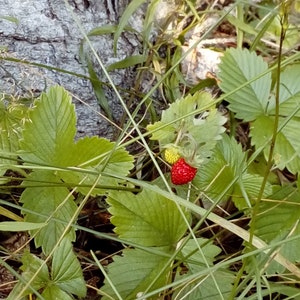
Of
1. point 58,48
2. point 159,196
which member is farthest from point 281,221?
point 58,48

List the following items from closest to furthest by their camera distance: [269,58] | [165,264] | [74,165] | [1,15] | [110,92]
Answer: [165,264] < [74,165] < [1,15] < [110,92] < [269,58]

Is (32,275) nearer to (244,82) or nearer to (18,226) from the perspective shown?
(18,226)

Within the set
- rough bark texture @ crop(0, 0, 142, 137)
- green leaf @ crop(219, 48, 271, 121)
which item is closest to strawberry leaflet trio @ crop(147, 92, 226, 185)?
green leaf @ crop(219, 48, 271, 121)

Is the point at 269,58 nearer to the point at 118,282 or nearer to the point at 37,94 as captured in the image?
the point at 37,94

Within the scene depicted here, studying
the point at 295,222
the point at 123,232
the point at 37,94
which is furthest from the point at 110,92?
the point at 295,222

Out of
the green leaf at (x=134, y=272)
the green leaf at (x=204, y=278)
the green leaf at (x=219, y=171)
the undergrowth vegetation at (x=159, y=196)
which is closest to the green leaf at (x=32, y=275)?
the undergrowth vegetation at (x=159, y=196)
